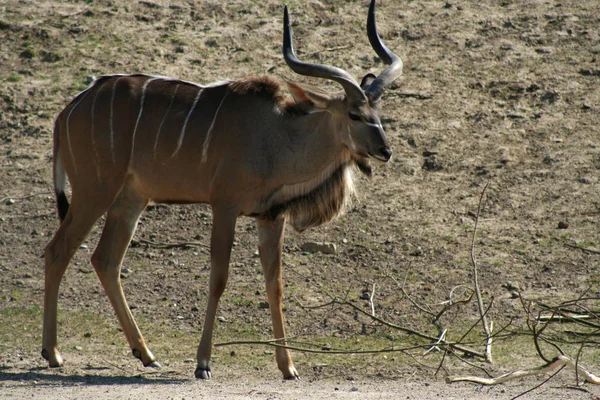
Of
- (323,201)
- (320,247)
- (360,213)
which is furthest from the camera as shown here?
(360,213)

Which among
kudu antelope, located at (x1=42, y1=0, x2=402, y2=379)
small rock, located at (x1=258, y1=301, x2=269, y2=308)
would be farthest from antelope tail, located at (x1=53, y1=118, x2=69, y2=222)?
small rock, located at (x1=258, y1=301, x2=269, y2=308)

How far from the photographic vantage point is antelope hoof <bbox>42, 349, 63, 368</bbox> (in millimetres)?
5086

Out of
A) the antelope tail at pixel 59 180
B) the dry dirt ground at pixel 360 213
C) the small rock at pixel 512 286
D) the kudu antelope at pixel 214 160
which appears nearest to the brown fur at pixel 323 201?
the kudu antelope at pixel 214 160

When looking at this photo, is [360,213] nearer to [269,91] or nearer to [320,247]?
[320,247]

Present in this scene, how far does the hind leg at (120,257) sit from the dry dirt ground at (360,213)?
0.15 meters

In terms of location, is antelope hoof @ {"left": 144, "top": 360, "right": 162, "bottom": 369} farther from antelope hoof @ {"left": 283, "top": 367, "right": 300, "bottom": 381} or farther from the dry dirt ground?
antelope hoof @ {"left": 283, "top": 367, "right": 300, "bottom": 381}

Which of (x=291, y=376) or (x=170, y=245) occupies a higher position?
(x=291, y=376)

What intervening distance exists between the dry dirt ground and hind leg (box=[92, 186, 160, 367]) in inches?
5.9

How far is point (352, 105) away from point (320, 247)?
188cm

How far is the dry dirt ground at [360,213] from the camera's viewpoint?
17.0 ft

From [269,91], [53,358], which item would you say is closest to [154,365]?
[53,358]

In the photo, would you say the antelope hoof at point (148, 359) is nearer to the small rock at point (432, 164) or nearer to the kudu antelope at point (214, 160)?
the kudu antelope at point (214, 160)

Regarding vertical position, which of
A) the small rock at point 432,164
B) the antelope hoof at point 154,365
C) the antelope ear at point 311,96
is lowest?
the small rock at point 432,164

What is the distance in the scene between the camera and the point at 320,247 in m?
6.73
